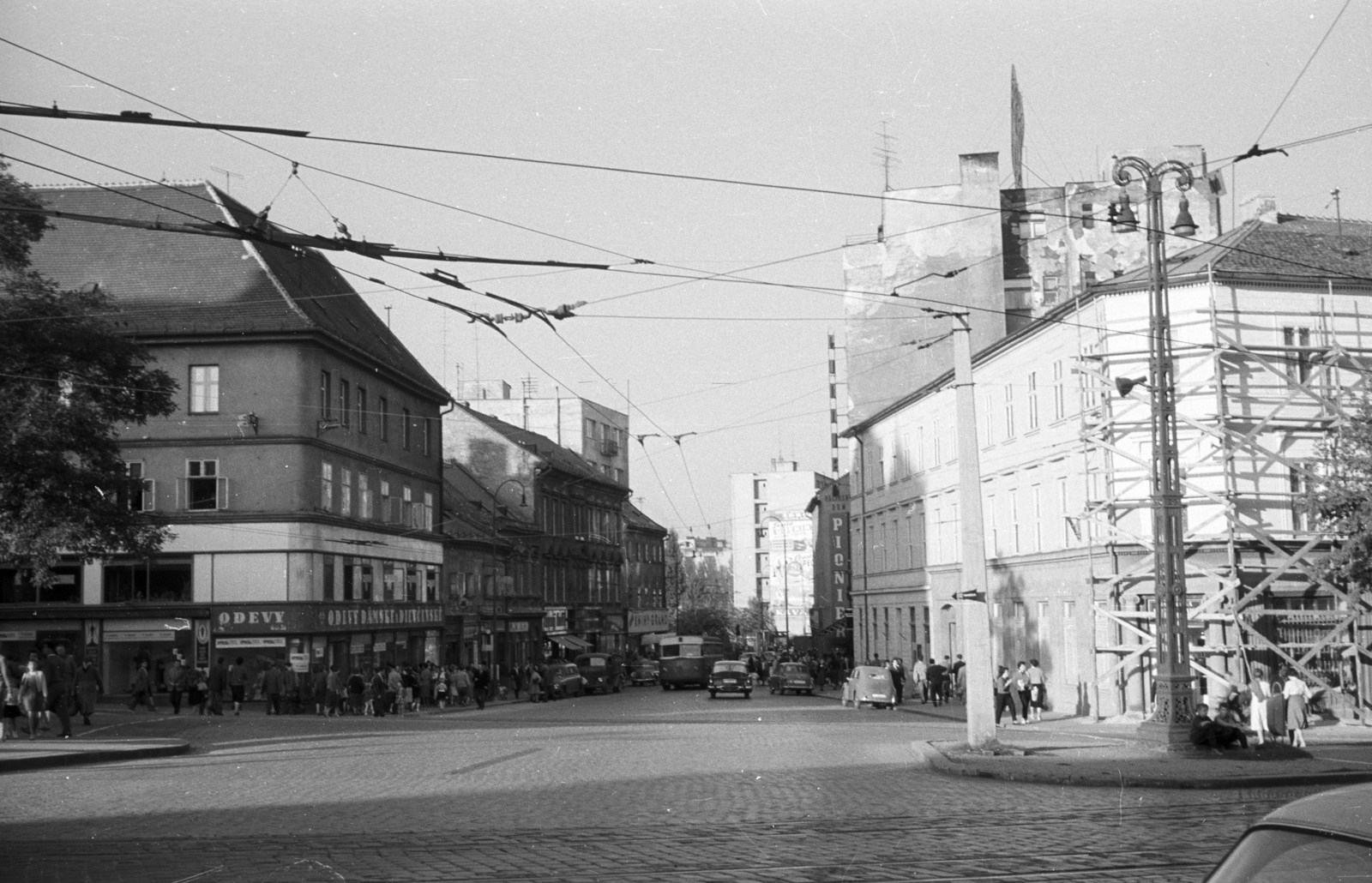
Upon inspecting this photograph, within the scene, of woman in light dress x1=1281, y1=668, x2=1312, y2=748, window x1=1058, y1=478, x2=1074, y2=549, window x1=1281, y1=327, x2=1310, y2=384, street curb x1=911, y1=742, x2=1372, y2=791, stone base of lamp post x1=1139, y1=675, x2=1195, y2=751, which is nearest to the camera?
street curb x1=911, y1=742, x2=1372, y2=791

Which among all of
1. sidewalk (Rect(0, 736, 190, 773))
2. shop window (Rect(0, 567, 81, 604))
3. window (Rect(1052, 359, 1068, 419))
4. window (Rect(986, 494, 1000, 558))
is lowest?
sidewalk (Rect(0, 736, 190, 773))

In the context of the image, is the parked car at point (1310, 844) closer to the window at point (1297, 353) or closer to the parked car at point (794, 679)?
the window at point (1297, 353)

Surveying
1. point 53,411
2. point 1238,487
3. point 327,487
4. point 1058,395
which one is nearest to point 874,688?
point 1058,395

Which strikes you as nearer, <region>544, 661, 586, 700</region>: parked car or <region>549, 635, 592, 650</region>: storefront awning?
<region>544, 661, 586, 700</region>: parked car

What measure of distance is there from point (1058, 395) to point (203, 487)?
26.6 metres

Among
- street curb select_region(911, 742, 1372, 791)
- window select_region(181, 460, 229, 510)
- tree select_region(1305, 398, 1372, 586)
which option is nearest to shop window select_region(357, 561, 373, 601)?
window select_region(181, 460, 229, 510)

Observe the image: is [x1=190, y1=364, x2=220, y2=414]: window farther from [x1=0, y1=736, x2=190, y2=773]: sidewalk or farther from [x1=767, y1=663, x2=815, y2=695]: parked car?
[x1=767, y1=663, x2=815, y2=695]: parked car

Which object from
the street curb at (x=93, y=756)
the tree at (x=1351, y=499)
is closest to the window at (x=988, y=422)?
the tree at (x=1351, y=499)

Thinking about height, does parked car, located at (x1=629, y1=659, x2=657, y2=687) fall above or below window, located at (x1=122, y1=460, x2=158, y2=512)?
below

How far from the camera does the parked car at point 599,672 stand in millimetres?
64500

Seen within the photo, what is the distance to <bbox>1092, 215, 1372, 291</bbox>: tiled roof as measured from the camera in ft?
117

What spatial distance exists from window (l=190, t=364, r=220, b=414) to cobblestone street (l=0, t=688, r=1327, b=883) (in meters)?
22.1

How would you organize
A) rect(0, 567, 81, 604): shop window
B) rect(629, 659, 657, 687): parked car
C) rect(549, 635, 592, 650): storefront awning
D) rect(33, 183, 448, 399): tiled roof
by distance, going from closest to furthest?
rect(0, 567, 81, 604): shop window → rect(33, 183, 448, 399): tiled roof → rect(629, 659, 657, 687): parked car → rect(549, 635, 592, 650): storefront awning

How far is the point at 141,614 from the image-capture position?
45531 millimetres
